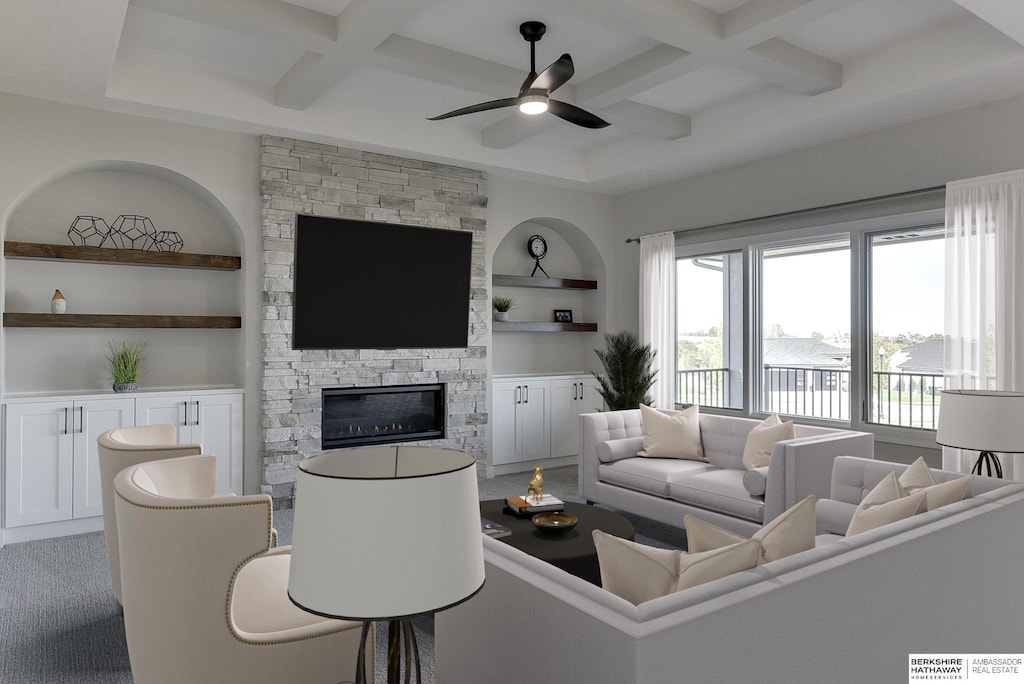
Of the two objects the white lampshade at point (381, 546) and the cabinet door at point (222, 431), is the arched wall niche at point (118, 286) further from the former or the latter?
the white lampshade at point (381, 546)

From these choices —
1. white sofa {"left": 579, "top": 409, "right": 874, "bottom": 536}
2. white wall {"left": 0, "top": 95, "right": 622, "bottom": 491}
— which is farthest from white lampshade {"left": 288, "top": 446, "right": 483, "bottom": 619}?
white wall {"left": 0, "top": 95, "right": 622, "bottom": 491}

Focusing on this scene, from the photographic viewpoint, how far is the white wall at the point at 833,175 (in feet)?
14.1

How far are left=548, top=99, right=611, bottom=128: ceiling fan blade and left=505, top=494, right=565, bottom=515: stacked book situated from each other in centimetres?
216

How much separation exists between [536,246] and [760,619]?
18.7ft

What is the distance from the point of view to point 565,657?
141 cm

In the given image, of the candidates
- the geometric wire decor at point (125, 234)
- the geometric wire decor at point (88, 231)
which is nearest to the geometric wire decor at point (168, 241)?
the geometric wire decor at point (125, 234)

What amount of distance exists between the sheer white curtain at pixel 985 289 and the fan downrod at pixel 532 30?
111 inches

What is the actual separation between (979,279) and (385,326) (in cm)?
423

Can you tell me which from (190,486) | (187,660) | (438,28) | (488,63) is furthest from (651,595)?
(488,63)

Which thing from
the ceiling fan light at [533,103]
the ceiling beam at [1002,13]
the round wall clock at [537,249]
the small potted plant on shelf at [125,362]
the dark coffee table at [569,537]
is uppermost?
the ceiling beam at [1002,13]

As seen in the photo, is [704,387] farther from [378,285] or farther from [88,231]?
[88,231]

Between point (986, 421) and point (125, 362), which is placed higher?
point (125, 362)

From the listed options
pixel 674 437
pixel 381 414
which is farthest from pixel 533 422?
pixel 674 437

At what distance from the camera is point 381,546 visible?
1.20 metres
